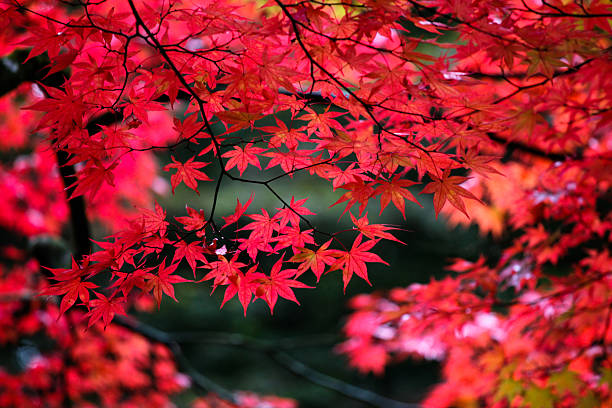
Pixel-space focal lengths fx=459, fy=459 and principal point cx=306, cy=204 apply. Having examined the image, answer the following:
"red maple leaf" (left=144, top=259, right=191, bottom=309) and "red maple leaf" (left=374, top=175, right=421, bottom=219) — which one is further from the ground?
"red maple leaf" (left=374, top=175, right=421, bottom=219)

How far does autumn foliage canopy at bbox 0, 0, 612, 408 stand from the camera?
107 centimetres

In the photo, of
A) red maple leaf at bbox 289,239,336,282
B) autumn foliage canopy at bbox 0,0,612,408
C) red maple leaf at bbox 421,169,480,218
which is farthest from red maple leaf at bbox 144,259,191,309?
red maple leaf at bbox 421,169,480,218

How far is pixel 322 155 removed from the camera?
4.85 feet

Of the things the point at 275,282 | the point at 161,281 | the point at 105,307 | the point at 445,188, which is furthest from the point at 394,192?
the point at 105,307

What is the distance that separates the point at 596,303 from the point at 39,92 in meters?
2.55

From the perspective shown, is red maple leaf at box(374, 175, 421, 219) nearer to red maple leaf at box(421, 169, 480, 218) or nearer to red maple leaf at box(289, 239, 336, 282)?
red maple leaf at box(421, 169, 480, 218)

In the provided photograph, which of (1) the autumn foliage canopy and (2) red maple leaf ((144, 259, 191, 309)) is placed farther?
(2) red maple leaf ((144, 259, 191, 309))

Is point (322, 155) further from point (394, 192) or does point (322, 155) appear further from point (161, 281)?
point (161, 281)

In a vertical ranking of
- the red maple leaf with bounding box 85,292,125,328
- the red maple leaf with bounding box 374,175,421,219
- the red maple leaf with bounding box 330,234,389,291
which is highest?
the red maple leaf with bounding box 374,175,421,219

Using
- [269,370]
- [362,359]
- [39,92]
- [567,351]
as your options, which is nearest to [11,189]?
[39,92]

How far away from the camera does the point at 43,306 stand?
370 centimetres

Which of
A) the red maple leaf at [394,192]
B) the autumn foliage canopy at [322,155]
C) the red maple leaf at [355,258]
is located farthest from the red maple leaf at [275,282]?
the red maple leaf at [394,192]

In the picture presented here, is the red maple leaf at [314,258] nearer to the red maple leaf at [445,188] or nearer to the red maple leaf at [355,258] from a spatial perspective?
the red maple leaf at [355,258]

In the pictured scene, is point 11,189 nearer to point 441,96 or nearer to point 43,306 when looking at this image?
point 43,306
